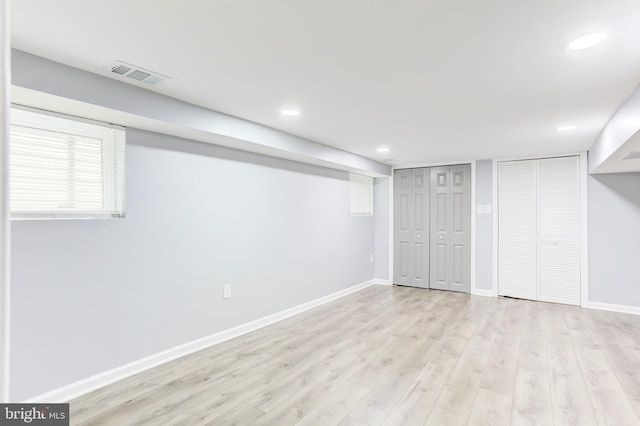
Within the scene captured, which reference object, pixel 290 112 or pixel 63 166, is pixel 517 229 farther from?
pixel 63 166

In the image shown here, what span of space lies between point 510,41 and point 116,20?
199 centimetres

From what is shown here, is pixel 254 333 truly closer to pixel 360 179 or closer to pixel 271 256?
pixel 271 256

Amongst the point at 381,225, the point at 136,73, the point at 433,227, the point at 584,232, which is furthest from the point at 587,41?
the point at 381,225

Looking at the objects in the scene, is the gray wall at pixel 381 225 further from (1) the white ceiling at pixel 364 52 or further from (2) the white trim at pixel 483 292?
(1) the white ceiling at pixel 364 52

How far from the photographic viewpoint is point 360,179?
612cm

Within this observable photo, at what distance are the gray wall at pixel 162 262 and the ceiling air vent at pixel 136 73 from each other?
65 cm

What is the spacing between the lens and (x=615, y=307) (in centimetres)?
465

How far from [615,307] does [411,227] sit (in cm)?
299

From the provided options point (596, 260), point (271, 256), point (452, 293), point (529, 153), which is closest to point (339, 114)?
point (271, 256)

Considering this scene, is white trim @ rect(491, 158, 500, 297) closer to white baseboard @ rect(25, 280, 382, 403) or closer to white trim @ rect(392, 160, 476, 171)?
white trim @ rect(392, 160, 476, 171)

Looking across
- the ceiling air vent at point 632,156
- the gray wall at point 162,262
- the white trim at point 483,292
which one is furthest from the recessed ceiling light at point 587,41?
the white trim at point 483,292

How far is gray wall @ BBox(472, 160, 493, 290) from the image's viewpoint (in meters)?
5.54

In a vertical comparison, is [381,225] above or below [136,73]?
below

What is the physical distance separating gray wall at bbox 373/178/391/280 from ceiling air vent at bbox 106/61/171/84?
467 centimetres
